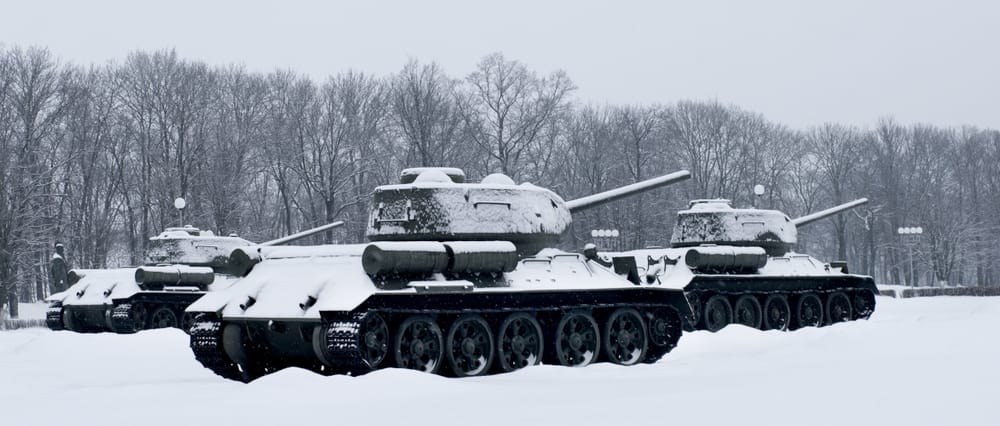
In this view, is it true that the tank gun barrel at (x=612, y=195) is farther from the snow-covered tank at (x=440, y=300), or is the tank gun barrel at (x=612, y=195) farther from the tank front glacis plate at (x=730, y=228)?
the tank front glacis plate at (x=730, y=228)

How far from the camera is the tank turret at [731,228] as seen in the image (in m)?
26.4

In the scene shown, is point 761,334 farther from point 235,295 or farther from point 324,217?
point 324,217

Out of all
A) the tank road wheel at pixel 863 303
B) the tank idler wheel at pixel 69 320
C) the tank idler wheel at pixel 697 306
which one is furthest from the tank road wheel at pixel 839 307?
the tank idler wheel at pixel 69 320

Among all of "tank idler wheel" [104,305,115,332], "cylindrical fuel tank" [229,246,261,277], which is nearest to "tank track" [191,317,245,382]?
"cylindrical fuel tank" [229,246,261,277]

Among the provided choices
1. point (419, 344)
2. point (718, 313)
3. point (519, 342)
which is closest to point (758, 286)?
point (718, 313)

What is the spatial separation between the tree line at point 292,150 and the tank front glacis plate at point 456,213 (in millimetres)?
25768

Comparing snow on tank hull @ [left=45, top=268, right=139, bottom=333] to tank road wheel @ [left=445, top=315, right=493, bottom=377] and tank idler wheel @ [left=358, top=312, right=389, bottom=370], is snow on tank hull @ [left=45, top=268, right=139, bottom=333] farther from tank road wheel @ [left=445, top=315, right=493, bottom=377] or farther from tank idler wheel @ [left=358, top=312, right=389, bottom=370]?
tank idler wheel @ [left=358, top=312, right=389, bottom=370]

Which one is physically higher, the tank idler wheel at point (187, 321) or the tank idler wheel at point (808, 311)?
the tank idler wheel at point (187, 321)

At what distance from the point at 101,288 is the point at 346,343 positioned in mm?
16371

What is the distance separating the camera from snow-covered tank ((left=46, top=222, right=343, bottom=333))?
25.8 m

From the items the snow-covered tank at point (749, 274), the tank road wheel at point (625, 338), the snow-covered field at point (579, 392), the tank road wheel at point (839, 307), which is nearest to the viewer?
the snow-covered field at point (579, 392)

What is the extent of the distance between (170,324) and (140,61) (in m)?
25.0

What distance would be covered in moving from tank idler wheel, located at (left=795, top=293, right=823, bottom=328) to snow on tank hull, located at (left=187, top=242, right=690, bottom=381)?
10661mm

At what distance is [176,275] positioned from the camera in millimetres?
25984
